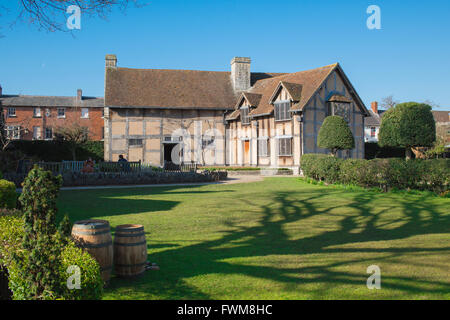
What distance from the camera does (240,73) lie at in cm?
3519

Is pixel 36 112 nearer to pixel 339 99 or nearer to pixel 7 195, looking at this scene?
pixel 339 99

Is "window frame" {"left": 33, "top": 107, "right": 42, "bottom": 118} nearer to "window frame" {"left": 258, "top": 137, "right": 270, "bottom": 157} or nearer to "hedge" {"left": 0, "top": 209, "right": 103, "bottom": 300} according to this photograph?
"window frame" {"left": 258, "top": 137, "right": 270, "bottom": 157}

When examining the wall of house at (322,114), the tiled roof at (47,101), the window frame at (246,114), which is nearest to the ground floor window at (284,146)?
the wall of house at (322,114)

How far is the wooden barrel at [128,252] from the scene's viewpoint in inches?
211

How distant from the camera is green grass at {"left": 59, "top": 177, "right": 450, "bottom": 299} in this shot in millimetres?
4973

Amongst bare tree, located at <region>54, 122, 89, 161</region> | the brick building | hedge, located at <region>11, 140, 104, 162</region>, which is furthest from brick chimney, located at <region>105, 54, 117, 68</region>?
the brick building

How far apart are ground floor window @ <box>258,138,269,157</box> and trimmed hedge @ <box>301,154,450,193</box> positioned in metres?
10.9

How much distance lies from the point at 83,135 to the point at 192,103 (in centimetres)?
1051

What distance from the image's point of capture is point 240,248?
7.09 m

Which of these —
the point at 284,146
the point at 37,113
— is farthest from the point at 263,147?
the point at 37,113

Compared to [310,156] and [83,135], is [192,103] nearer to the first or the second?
[83,135]

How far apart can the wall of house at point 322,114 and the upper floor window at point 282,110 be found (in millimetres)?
1268

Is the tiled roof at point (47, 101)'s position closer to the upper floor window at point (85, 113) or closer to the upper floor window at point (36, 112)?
the upper floor window at point (36, 112)
